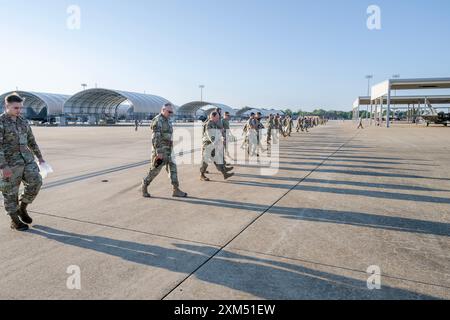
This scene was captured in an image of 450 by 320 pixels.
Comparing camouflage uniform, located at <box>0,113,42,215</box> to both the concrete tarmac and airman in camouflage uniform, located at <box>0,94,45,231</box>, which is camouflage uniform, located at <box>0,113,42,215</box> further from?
the concrete tarmac

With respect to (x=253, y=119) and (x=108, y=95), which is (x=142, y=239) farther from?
(x=108, y=95)

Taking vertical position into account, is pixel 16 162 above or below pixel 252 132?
below

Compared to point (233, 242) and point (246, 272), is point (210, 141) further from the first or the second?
point (246, 272)

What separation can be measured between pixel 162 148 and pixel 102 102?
59.9 metres

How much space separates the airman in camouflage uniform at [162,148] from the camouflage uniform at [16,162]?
2063 mm

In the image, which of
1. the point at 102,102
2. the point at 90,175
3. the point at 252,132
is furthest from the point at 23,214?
the point at 102,102

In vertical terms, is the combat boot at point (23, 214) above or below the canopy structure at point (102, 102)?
below

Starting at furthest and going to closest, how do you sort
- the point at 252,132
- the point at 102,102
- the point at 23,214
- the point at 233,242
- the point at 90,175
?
the point at 102,102
the point at 252,132
the point at 90,175
the point at 23,214
the point at 233,242

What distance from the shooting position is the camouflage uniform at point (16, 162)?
4219mm

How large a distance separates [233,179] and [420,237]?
4.69m

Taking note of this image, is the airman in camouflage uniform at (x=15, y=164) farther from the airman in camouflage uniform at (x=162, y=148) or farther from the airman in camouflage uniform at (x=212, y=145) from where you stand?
the airman in camouflage uniform at (x=212, y=145)

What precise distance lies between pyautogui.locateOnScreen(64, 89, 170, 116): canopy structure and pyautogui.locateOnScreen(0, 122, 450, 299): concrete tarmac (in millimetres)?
48540

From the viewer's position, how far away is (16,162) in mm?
4293

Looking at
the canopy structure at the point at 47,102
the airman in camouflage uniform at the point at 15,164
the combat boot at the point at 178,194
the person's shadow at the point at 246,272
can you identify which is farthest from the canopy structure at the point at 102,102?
the person's shadow at the point at 246,272
